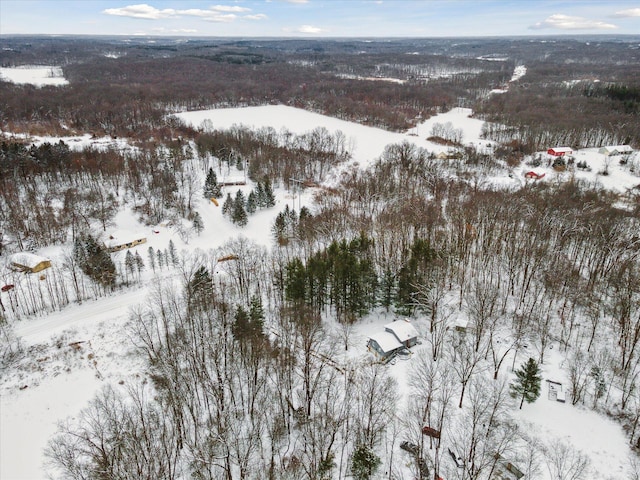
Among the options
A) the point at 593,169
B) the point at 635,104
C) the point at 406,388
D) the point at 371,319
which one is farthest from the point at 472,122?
the point at 406,388

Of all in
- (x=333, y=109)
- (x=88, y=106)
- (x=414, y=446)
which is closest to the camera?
(x=414, y=446)

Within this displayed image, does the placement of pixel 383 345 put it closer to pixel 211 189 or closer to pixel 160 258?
pixel 160 258

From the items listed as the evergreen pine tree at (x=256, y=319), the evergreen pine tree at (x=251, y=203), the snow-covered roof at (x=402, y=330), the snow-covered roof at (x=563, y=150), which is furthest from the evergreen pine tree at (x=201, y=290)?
the snow-covered roof at (x=563, y=150)

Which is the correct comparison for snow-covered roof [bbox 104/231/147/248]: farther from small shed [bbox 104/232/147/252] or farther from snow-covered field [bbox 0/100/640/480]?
snow-covered field [bbox 0/100/640/480]

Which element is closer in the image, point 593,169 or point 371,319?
point 371,319

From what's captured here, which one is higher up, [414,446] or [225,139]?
[225,139]

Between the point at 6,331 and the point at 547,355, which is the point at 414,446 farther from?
the point at 6,331

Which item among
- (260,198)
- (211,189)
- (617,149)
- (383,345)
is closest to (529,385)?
(383,345)
